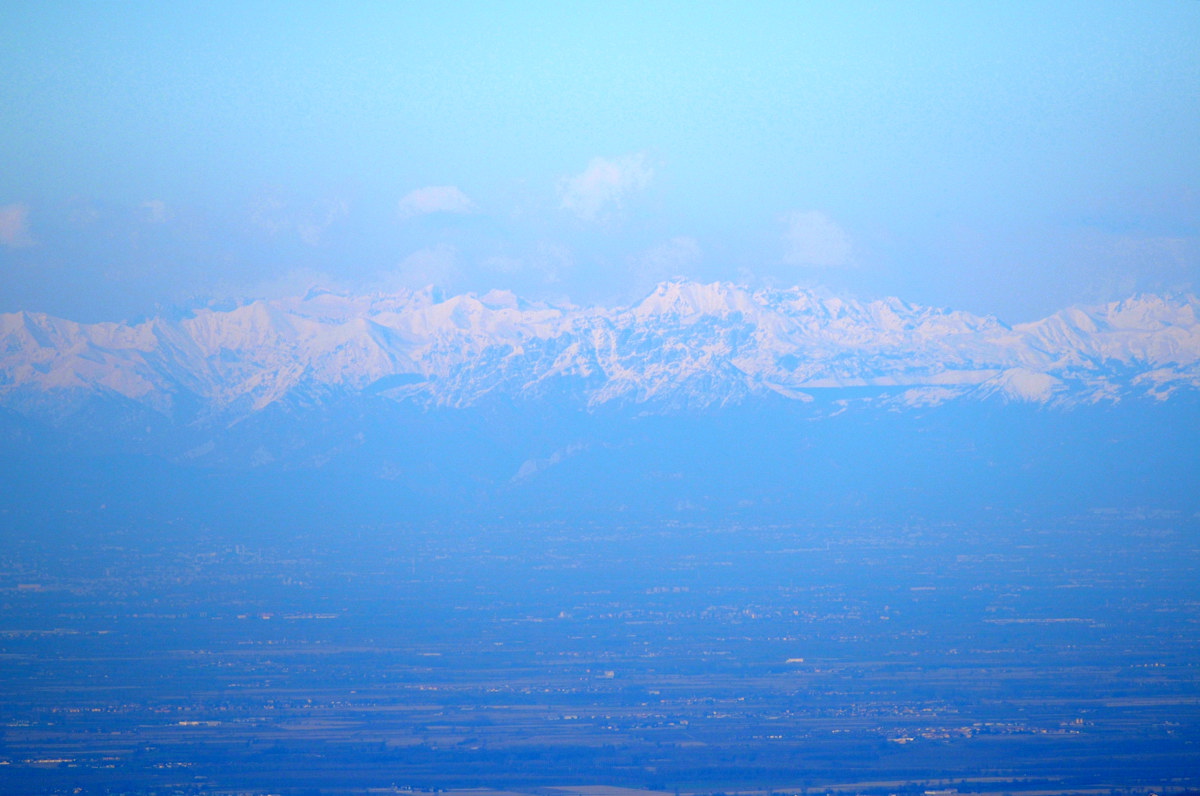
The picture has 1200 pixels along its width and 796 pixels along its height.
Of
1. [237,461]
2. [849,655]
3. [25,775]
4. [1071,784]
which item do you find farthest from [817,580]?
[237,461]

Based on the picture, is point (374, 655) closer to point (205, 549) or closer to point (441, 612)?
point (441, 612)

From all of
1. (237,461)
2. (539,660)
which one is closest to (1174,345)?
(237,461)

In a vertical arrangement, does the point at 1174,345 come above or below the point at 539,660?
above

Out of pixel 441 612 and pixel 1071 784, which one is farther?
pixel 441 612

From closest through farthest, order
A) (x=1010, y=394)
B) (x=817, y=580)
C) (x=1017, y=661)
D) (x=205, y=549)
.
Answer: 1. (x=1017, y=661)
2. (x=817, y=580)
3. (x=205, y=549)
4. (x=1010, y=394)

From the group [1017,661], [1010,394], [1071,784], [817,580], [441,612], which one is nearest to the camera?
[1071,784]

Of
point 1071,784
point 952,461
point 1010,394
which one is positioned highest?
point 1010,394
